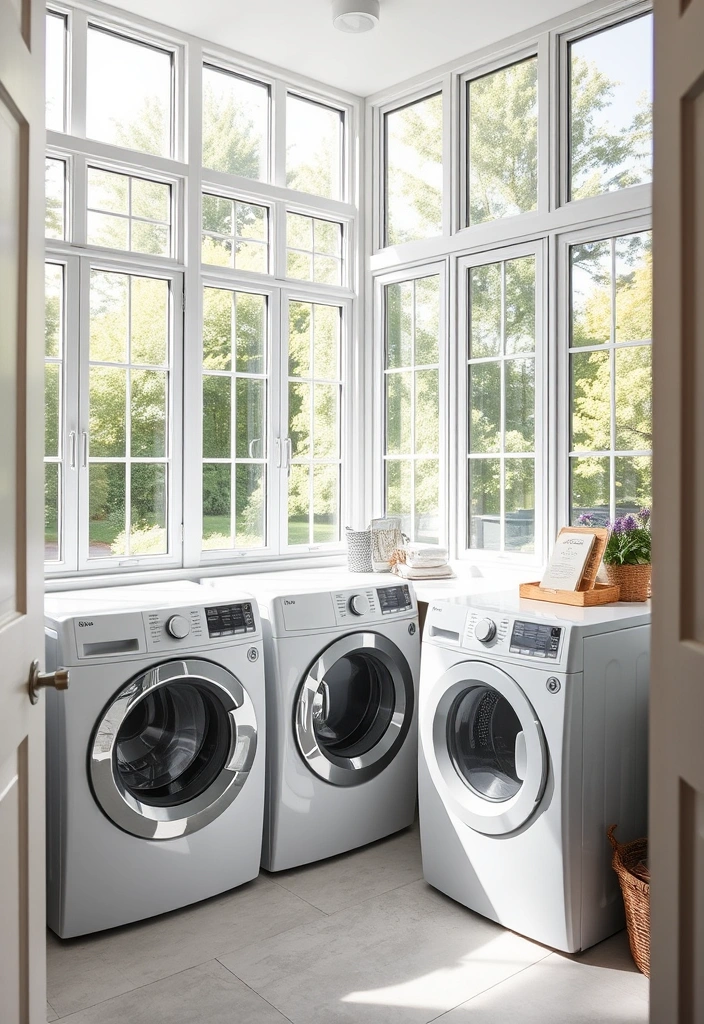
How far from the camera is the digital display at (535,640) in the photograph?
234 centimetres

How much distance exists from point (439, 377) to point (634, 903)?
2.26 metres

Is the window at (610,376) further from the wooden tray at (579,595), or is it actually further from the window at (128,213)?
the window at (128,213)

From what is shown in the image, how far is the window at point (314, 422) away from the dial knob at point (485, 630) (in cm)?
146

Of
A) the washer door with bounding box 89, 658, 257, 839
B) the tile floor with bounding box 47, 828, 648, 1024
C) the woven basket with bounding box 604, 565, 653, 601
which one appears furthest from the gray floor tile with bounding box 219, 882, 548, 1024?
the woven basket with bounding box 604, 565, 653, 601

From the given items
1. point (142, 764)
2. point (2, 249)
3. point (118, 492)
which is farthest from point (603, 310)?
point (2, 249)

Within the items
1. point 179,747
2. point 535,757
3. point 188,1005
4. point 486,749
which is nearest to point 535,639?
point 535,757

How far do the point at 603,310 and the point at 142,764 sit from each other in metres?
2.24

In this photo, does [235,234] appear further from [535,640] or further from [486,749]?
[486,749]

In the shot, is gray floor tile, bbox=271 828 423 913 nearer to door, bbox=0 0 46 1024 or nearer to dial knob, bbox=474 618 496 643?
dial knob, bbox=474 618 496 643

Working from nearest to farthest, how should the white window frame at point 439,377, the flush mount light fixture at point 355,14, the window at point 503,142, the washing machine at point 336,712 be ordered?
the washing machine at point 336,712 → the flush mount light fixture at point 355,14 → the window at point 503,142 → the white window frame at point 439,377

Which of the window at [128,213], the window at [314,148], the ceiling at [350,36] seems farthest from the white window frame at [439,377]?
the window at [128,213]

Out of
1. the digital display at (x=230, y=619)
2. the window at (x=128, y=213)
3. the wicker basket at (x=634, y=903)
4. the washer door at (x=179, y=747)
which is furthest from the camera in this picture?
the window at (x=128, y=213)

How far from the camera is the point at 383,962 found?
2326mm

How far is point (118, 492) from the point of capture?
3.31m
